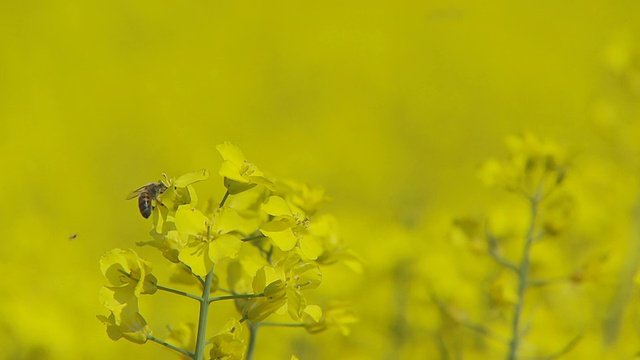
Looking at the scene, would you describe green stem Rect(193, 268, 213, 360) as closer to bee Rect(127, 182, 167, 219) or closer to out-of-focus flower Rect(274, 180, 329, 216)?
bee Rect(127, 182, 167, 219)

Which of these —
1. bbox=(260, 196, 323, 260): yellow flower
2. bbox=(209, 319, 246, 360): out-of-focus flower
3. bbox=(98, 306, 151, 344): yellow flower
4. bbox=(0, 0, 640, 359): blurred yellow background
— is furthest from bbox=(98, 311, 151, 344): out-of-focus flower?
bbox=(0, 0, 640, 359): blurred yellow background

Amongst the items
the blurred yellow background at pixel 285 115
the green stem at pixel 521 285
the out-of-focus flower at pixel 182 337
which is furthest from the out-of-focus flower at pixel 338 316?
the blurred yellow background at pixel 285 115

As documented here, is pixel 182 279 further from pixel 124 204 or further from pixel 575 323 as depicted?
pixel 124 204

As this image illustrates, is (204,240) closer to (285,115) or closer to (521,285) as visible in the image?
(521,285)

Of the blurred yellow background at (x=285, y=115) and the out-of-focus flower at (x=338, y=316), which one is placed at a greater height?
the blurred yellow background at (x=285, y=115)

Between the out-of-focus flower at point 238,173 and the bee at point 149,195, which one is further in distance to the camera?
the bee at point 149,195

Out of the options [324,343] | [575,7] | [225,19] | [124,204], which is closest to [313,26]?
[225,19]

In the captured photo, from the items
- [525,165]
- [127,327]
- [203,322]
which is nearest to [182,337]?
[127,327]

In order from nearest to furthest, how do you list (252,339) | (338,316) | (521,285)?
(252,339), (338,316), (521,285)

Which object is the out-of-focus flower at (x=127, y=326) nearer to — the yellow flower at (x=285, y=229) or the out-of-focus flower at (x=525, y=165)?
the yellow flower at (x=285, y=229)
